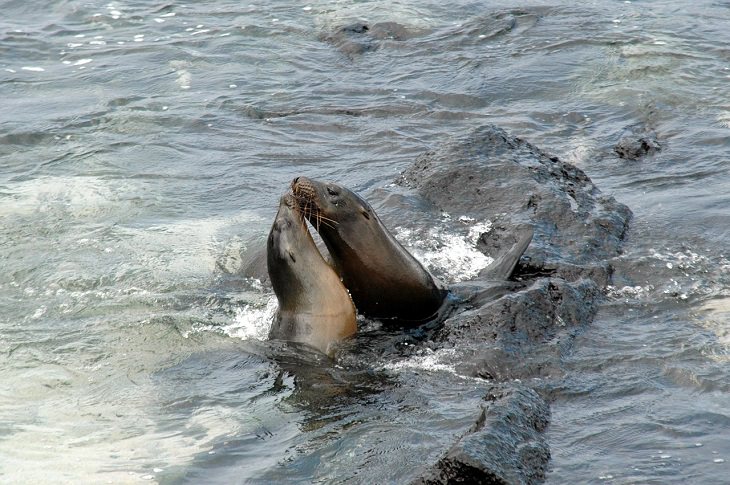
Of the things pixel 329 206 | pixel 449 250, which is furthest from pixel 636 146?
pixel 329 206

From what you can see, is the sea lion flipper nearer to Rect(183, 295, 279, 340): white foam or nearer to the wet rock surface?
the wet rock surface

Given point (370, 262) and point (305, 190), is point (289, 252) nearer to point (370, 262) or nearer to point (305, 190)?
point (305, 190)

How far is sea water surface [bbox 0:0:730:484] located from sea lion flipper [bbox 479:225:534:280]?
430 mm

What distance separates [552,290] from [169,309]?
2.56 meters

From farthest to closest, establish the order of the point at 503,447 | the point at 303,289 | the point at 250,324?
1. the point at 250,324
2. the point at 303,289
3. the point at 503,447

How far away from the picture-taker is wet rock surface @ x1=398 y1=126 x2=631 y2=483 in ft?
15.2

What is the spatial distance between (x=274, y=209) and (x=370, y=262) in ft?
8.74

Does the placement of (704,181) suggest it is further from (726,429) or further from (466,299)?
(726,429)

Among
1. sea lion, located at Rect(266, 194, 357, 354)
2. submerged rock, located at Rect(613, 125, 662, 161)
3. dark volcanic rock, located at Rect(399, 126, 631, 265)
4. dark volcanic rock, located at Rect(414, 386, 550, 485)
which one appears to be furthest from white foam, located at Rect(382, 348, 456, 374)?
submerged rock, located at Rect(613, 125, 662, 161)

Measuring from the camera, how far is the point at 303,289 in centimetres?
622

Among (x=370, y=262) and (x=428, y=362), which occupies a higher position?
(x=370, y=262)

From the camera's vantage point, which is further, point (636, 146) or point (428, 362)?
point (636, 146)

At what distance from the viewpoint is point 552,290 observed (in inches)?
255

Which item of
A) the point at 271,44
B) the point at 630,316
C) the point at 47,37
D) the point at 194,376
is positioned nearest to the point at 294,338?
the point at 194,376
